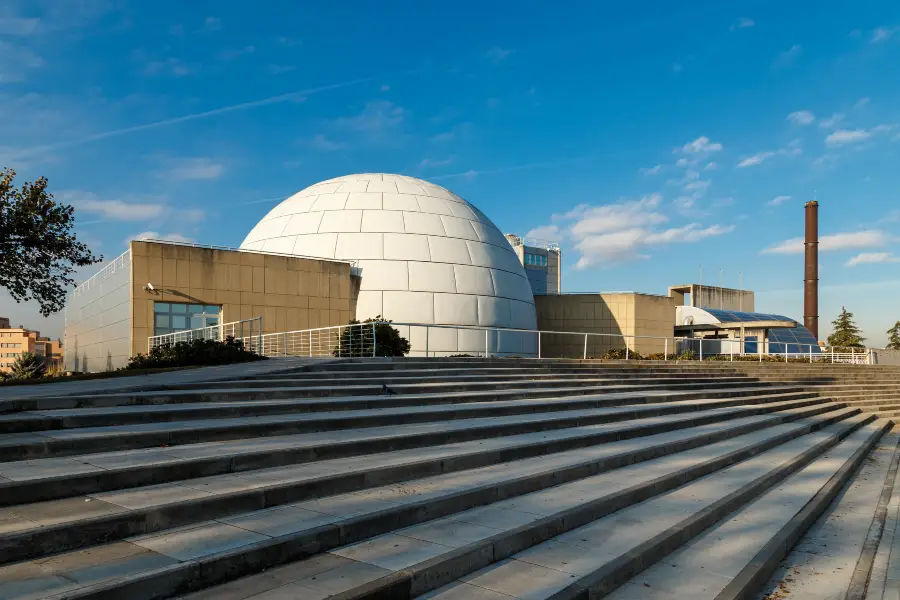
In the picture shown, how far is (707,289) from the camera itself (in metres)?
79.5

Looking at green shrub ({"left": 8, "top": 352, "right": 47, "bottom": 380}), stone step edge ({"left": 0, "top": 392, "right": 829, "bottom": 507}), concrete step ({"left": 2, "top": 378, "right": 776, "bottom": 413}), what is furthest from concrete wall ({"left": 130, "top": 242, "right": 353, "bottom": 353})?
stone step edge ({"left": 0, "top": 392, "right": 829, "bottom": 507})

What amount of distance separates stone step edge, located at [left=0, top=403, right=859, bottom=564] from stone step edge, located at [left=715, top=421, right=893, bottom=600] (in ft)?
10.2

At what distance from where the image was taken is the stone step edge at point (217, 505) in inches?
161

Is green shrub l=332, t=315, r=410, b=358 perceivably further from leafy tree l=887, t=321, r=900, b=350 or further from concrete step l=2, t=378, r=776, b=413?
leafy tree l=887, t=321, r=900, b=350

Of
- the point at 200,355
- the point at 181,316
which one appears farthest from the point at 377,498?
the point at 181,316

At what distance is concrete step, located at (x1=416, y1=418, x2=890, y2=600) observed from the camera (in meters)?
4.73

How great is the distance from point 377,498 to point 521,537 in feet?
4.52

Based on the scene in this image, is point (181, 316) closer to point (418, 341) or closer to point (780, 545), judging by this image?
point (418, 341)

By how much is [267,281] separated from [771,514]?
2303 cm

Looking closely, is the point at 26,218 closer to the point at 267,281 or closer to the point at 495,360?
the point at 267,281

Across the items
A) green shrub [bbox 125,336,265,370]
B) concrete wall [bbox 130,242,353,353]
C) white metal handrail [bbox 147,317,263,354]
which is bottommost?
green shrub [bbox 125,336,265,370]

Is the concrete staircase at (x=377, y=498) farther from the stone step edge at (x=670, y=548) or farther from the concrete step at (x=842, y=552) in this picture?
the concrete step at (x=842, y=552)

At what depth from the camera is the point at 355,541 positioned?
16.4 ft

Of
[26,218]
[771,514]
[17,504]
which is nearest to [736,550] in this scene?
[771,514]
